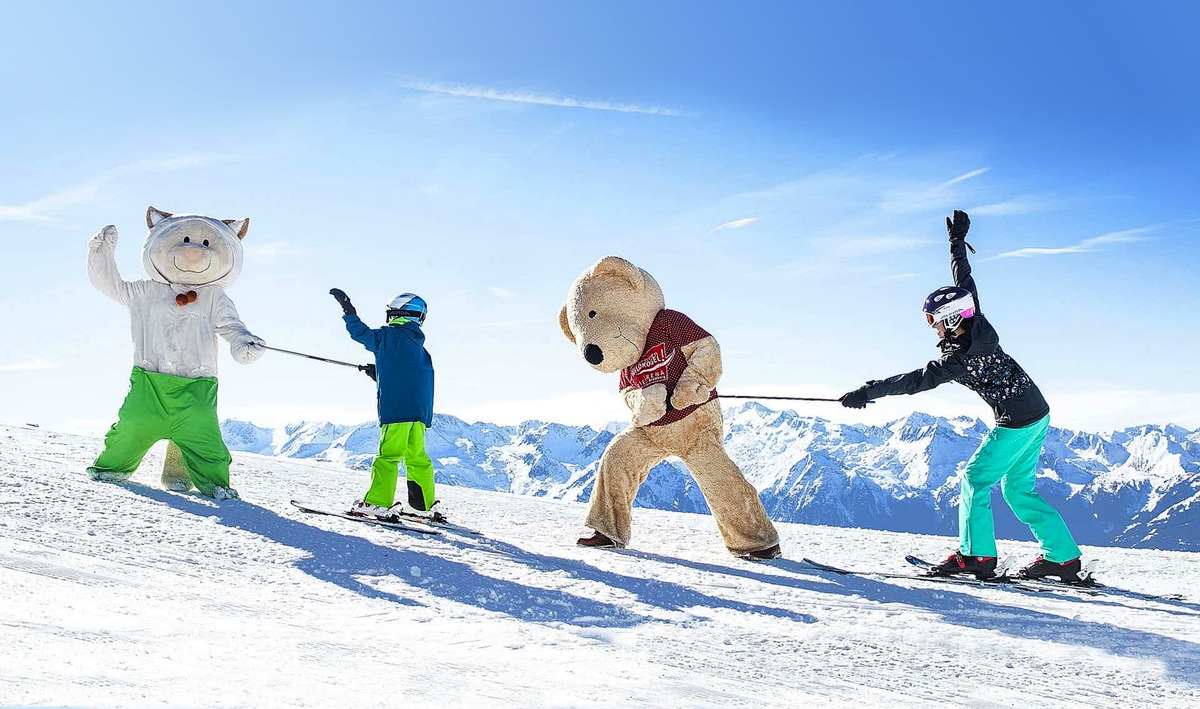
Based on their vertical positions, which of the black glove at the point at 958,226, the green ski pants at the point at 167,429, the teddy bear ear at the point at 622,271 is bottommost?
the green ski pants at the point at 167,429

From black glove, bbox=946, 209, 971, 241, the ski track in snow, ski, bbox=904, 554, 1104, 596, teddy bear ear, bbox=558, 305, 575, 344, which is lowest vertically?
the ski track in snow

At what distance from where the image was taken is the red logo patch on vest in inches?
223

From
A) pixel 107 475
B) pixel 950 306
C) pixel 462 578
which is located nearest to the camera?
pixel 462 578

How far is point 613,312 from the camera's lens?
5.85 meters

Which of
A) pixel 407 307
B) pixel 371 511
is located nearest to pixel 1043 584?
pixel 371 511

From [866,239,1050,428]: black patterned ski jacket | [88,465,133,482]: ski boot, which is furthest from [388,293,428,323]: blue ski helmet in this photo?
[866,239,1050,428]: black patterned ski jacket

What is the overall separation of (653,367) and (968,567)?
2.15 meters

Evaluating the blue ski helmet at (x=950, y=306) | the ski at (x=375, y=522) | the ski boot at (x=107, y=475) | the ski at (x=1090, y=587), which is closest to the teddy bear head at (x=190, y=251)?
the ski boot at (x=107, y=475)

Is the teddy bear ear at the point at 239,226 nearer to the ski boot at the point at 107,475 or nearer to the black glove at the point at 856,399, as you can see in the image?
the ski boot at the point at 107,475

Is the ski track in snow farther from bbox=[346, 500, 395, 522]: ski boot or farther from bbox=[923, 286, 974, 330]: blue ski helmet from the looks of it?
bbox=[923, 286, 974, 330]: blue ski helmet

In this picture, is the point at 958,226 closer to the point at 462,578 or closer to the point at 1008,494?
the point at 1008,494

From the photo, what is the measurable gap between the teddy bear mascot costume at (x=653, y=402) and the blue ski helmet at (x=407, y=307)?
3.77 feet

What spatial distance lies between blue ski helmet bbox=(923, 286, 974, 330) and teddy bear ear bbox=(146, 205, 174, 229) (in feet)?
16.2

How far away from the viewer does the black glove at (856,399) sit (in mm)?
5281
